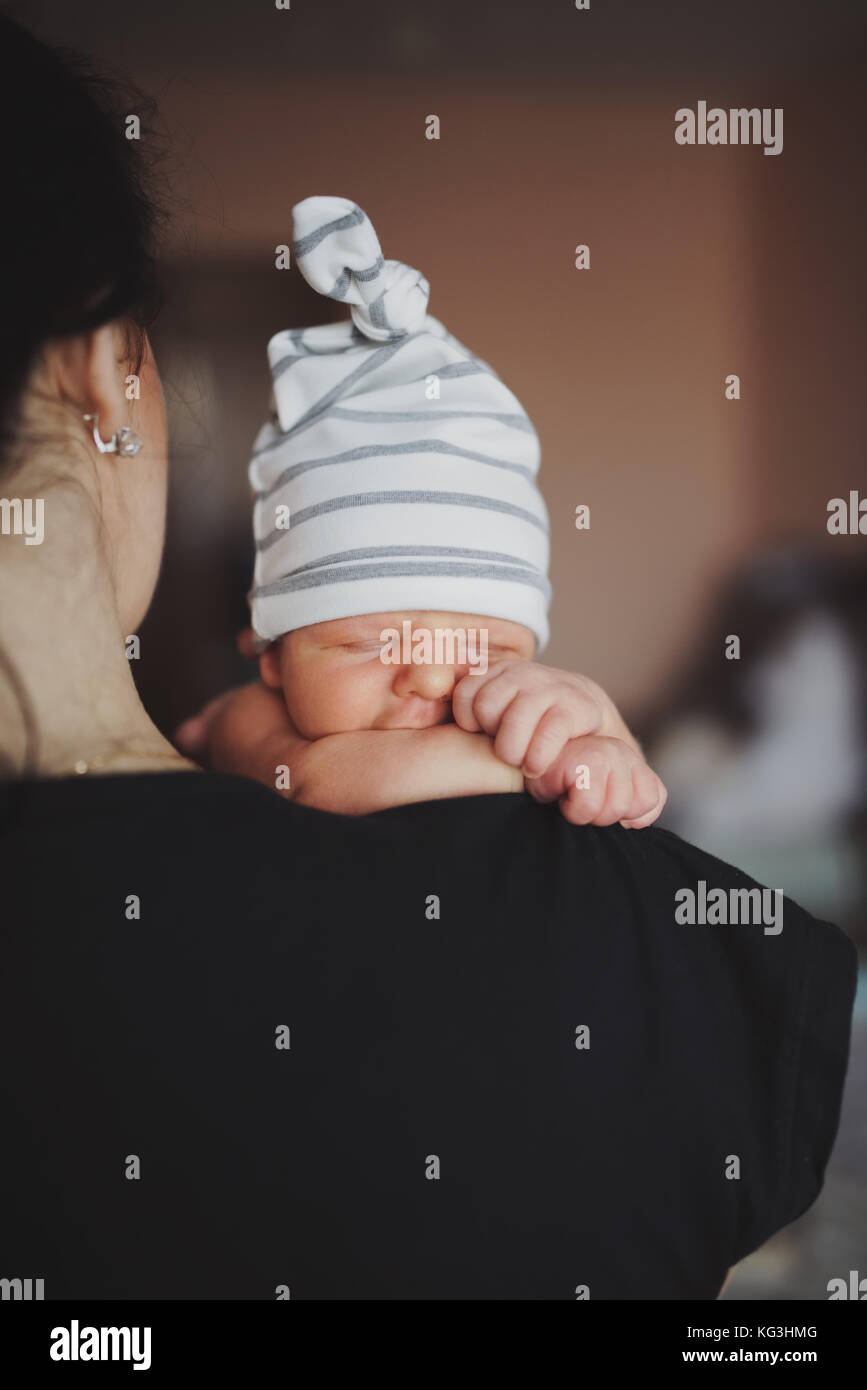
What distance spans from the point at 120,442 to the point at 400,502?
0.80ft

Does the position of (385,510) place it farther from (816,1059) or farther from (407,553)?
(816,1059)

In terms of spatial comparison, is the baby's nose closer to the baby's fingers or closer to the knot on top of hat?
the baby's fingers

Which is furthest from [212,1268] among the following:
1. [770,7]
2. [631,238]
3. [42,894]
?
[770,7]

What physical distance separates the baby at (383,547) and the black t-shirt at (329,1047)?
0.18 meters

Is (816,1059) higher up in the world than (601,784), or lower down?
lower down

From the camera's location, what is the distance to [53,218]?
0.57 metres

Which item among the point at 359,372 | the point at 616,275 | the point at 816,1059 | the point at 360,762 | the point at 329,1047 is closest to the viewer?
the point at 329,1047

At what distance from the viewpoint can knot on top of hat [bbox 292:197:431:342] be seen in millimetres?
789

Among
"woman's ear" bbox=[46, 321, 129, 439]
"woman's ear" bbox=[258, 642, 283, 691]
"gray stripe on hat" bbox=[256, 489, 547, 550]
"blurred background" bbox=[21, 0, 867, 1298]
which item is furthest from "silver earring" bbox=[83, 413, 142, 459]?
"blurred background" bbox=[21, 0, 867, 1298]

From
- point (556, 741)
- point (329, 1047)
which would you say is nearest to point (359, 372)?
point (556, 741)

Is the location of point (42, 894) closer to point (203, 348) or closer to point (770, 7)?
point (203, 348)

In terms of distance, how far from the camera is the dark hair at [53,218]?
54 centimetres

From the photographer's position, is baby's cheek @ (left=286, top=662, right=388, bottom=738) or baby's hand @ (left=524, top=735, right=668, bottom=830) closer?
baby's hand @ (left=524, top=735, right=668, bottom=830)

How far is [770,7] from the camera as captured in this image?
105 cm
